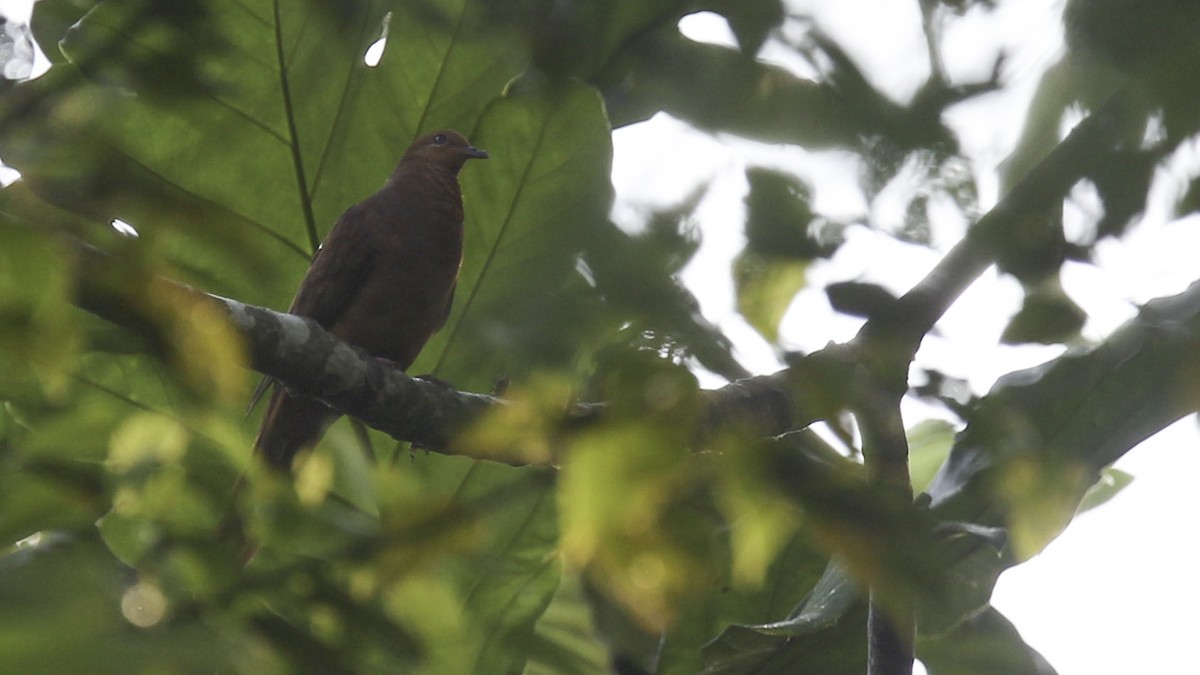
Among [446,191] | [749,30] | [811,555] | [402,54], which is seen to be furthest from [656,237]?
[446,191]

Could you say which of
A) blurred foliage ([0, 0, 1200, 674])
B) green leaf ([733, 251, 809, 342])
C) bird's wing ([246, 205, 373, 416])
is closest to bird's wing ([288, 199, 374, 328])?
bird's wing ([246, 205, 373, 416])

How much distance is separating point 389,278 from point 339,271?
0.72ft

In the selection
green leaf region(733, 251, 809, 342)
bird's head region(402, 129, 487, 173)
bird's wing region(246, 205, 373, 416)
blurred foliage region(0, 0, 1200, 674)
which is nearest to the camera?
blurred foliage region(0, 0, 1200, 674)

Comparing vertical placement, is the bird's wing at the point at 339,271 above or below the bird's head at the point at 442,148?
below

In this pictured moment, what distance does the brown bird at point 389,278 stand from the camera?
3146mm

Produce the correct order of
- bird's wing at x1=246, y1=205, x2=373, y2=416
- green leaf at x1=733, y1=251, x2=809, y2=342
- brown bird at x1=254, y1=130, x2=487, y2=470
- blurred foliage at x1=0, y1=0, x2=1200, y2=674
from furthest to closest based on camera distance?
brown bird at x1=254, y1=130, x2=487, y2=470 < bird's wing at x1=246, y1=205, x2=373, y2=416 < green leaf at x1=733, y1=251, x2=809, y2=342 < blurred foliage at x1=0, y1=0, x2=1200, y2=674

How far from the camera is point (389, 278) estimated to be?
3.40m

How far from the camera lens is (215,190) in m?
2.44

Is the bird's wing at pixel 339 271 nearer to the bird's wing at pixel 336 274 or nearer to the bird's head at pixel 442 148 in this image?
the bird's wing at pixel 336 274

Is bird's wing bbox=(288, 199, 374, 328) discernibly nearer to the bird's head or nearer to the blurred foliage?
the bird's head

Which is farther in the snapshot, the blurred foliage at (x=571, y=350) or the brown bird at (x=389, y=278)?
the brown bird at (x=389, y=278)

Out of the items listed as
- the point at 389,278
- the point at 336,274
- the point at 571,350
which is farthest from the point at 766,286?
the point at 389,278

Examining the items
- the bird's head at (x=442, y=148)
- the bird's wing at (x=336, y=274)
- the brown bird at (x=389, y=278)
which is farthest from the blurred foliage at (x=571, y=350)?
the bird's head at (x=442, y=148)

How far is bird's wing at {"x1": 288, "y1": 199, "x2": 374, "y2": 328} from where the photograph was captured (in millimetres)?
2945
